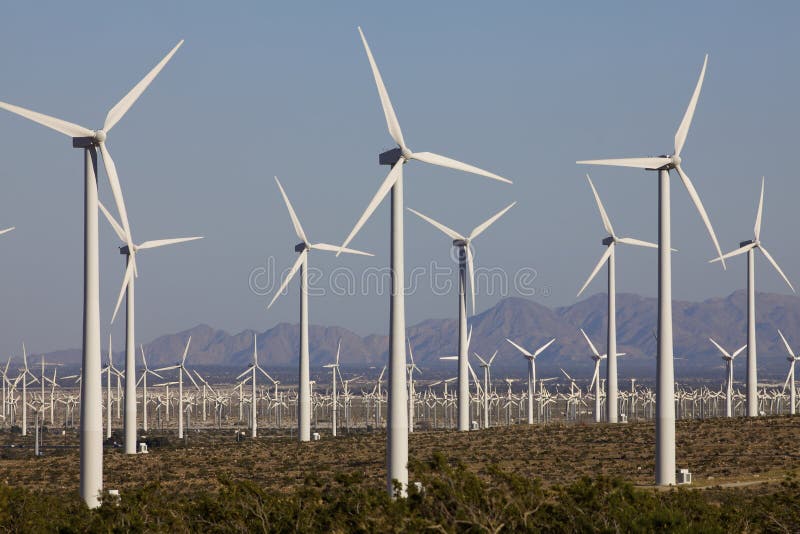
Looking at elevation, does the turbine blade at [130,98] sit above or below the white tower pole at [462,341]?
above

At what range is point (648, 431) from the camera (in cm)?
8406

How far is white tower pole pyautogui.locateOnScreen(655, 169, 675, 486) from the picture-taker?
5403 cm

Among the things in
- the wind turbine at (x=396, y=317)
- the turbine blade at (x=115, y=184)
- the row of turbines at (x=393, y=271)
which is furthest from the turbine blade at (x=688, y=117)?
the turbine blade at (x=115, y=184)

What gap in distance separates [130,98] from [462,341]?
150ft

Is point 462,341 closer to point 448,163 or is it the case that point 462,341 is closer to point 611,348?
point 611,348

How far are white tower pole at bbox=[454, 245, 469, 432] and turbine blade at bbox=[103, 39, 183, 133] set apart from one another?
44.4 metres

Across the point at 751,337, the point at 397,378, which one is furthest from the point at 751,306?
the point at 397,378

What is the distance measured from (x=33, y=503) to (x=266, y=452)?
4970 centimetres

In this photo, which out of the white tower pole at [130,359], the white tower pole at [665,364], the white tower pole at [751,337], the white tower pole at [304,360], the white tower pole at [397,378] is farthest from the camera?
the white tower pole at [751,337]

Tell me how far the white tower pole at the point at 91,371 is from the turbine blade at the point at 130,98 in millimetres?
5142

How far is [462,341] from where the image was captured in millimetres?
90688

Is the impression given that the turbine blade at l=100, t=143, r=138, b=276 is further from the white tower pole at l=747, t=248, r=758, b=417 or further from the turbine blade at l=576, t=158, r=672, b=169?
the white tower pole at l=747, t=248, r=758, b=417

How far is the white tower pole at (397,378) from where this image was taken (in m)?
45.2

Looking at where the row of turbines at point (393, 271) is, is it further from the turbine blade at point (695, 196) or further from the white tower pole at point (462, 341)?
the white tower pole at point (462, 341)
